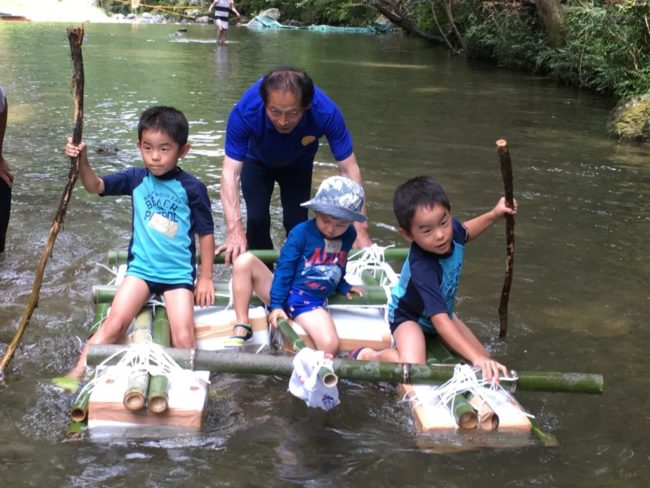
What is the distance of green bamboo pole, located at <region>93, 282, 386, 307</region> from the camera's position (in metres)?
3.57

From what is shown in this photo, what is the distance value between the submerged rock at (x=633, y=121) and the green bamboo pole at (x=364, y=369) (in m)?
6.74

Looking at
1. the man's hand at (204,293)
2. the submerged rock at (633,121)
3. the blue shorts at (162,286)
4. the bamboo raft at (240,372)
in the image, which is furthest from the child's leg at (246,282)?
the submerged rock at (633,121)

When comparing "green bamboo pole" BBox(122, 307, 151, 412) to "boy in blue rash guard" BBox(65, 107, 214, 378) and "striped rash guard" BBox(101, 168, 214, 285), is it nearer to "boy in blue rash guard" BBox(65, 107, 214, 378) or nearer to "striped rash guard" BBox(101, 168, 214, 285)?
"boy in blue rash guard" BBox(65, 107, 214, 378)

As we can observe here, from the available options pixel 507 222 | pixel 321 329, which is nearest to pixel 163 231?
pixel 321 329

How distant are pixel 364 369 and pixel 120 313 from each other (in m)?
1.11

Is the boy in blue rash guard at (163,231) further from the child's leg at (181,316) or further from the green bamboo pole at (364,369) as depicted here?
the green bamboo pole at (364,369)

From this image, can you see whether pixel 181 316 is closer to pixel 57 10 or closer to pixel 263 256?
pixel 263 256

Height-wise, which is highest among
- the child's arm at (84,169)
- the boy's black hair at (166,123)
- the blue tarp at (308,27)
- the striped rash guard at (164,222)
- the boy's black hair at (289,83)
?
the blue tarp at (308,27)

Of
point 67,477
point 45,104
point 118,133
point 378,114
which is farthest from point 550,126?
point 67,477

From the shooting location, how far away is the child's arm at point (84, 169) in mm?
3164

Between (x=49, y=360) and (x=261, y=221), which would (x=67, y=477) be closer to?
(x=49, y=360)

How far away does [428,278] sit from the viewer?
3178mm

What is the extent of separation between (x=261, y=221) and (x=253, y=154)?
15.2 inches

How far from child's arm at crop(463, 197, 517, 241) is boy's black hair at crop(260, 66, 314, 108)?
922 millimetres
